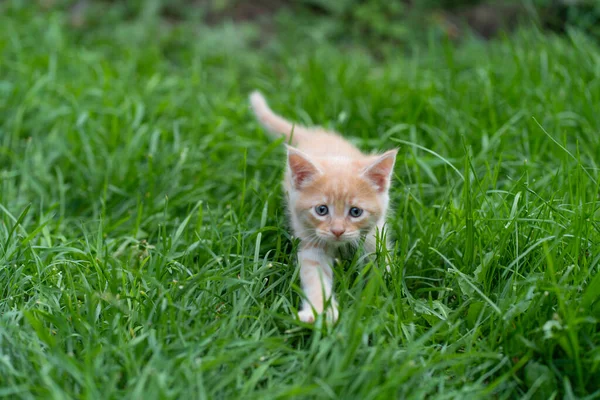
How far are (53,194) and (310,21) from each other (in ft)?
11.6

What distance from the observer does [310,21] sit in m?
6.71

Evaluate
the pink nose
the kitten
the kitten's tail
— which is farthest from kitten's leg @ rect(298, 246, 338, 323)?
the kitten's tail

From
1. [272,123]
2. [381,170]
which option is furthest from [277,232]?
[272,123]

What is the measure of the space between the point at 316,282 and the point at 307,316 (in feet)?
0.76

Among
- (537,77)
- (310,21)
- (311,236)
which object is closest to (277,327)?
(311,236)

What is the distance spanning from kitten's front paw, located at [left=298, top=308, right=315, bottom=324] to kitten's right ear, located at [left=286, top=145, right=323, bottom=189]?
0.68 metres

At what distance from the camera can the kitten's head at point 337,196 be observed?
10.2 feet

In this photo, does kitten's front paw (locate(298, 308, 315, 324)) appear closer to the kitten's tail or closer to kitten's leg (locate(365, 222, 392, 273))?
kitten's leg (locate(365, 222, 392, 273))

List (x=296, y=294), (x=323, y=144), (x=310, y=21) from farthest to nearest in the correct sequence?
1. (x=310, y=21)
2. (x=323, y=144)
3. (x=296, y=294)

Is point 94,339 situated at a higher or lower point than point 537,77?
lower

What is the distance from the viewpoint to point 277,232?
3.37 m

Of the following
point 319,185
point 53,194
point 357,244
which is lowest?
point 53,194

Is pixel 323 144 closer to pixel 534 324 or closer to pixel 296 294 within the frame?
pixel 296 294

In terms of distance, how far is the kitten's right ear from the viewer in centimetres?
313
